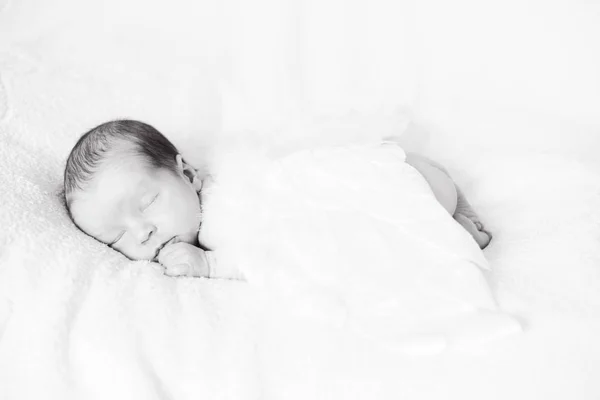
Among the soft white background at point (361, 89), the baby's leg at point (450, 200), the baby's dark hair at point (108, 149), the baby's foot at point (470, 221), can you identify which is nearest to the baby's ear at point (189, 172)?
the baby's dark hair at point (108, 149)

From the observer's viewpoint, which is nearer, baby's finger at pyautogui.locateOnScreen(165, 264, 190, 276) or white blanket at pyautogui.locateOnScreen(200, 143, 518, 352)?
white blanket at pyautogui.locateOnScreen(200, 143, 518, 352)

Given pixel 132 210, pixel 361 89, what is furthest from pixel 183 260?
pixel 361 89

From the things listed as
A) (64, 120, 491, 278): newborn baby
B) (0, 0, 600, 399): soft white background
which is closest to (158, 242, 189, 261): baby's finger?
(64, 120, 491, 278): newborn baby

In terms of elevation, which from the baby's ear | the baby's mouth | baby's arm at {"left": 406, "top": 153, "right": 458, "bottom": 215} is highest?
baby's arm at {"left": 406, "top": 153, "right": 458, "bottom": 215}

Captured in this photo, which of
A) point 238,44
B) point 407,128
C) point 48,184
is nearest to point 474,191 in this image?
point 407,128

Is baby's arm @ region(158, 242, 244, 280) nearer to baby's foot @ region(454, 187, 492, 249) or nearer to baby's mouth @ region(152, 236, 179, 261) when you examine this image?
baby's mouth @ region(152, 236, 179, 261)

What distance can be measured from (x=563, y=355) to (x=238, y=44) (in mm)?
1283

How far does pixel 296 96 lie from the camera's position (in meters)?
1.60

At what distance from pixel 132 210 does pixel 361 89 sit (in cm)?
82

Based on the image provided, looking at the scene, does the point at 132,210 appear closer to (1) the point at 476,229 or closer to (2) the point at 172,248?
(2) the point at 172,248

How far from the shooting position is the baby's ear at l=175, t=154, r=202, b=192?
1.26 metres

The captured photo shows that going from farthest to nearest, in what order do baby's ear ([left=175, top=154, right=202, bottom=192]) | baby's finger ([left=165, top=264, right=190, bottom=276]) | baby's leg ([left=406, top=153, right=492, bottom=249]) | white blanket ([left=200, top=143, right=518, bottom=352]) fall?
baby's ear ([left=175, top=154, right=202, bottom=192])
baby's leg ([left=406, top=153, right=492, bottom=249])
baby's finger ([left=165, top=264, right=190, bottom=276])
white blanket ([left=200, top=143, right=518, bottom=352])

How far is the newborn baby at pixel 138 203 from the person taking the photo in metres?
1.11

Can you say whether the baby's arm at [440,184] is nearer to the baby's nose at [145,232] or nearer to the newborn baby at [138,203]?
the newborn baby at [138,203]
